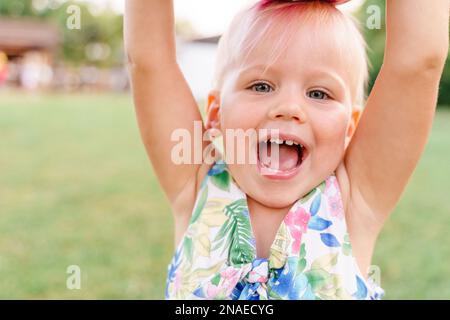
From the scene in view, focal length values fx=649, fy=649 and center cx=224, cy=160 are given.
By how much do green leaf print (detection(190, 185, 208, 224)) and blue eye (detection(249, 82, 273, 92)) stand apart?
30 cm

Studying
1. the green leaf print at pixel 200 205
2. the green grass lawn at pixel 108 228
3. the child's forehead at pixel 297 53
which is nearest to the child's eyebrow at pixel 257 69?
the child's forehead at pixel 297 53

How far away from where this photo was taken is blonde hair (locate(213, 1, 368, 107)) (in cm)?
160

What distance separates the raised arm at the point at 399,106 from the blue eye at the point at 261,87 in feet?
0.83

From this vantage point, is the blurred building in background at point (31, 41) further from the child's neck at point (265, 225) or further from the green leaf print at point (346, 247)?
the green leaf print at point (346, 247)

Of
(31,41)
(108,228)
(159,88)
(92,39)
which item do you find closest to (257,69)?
(159,88)

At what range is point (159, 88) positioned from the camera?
171 centimetres

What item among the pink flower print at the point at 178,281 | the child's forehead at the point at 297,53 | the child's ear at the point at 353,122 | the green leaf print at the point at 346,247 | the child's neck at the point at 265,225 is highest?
the child's forehead at the point at 297,53

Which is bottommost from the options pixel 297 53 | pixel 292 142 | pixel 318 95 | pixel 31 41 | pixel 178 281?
pixel 178 281

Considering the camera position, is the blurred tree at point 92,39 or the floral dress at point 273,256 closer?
the floral dress at point 273,256

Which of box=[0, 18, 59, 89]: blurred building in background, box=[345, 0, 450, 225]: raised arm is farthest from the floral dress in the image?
box=[0, 18, 59, 89]: blurred building in background

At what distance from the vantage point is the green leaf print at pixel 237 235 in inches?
62.8

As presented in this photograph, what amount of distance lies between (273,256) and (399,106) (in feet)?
1.53

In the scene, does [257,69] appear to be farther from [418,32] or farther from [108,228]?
[108,228]

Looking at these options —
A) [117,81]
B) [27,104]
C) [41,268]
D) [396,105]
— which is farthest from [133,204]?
[117,81]
